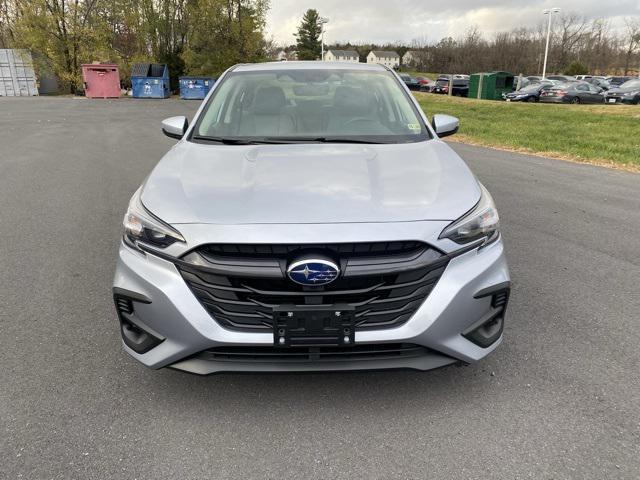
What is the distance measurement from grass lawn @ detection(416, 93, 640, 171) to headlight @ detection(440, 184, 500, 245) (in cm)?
779

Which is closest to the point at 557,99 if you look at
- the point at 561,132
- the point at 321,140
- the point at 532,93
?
the point at 532,93

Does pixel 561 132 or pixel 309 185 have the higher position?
pixel 309 185

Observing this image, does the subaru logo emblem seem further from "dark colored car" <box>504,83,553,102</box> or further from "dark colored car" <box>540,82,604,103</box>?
"dark colored car" <box>504,83,553,102</box>

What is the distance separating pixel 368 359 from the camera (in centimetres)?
238

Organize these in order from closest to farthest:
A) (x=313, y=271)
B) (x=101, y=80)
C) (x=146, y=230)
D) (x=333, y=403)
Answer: (x=313, y=271) → (x=146, y=230) → (x=333, y=403) → (x=101, y=80)

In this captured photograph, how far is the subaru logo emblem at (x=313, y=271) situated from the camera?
2.27 m

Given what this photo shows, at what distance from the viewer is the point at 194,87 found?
3256 cm

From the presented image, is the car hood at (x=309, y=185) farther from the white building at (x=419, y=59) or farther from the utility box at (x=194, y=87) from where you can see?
the white building at (x=419, y=59)

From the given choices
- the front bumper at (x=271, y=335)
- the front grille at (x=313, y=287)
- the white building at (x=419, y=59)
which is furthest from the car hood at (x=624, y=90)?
the white building at (x=419, y=59)

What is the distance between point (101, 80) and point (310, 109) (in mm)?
33266

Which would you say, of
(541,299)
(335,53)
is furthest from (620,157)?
(335,53)

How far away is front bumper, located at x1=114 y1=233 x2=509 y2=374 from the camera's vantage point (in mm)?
2328

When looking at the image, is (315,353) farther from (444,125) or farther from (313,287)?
(444,125)

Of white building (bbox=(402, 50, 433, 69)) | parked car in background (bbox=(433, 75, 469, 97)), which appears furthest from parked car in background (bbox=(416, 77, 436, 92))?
white building (bbox=(402, 50, 433, 69))
